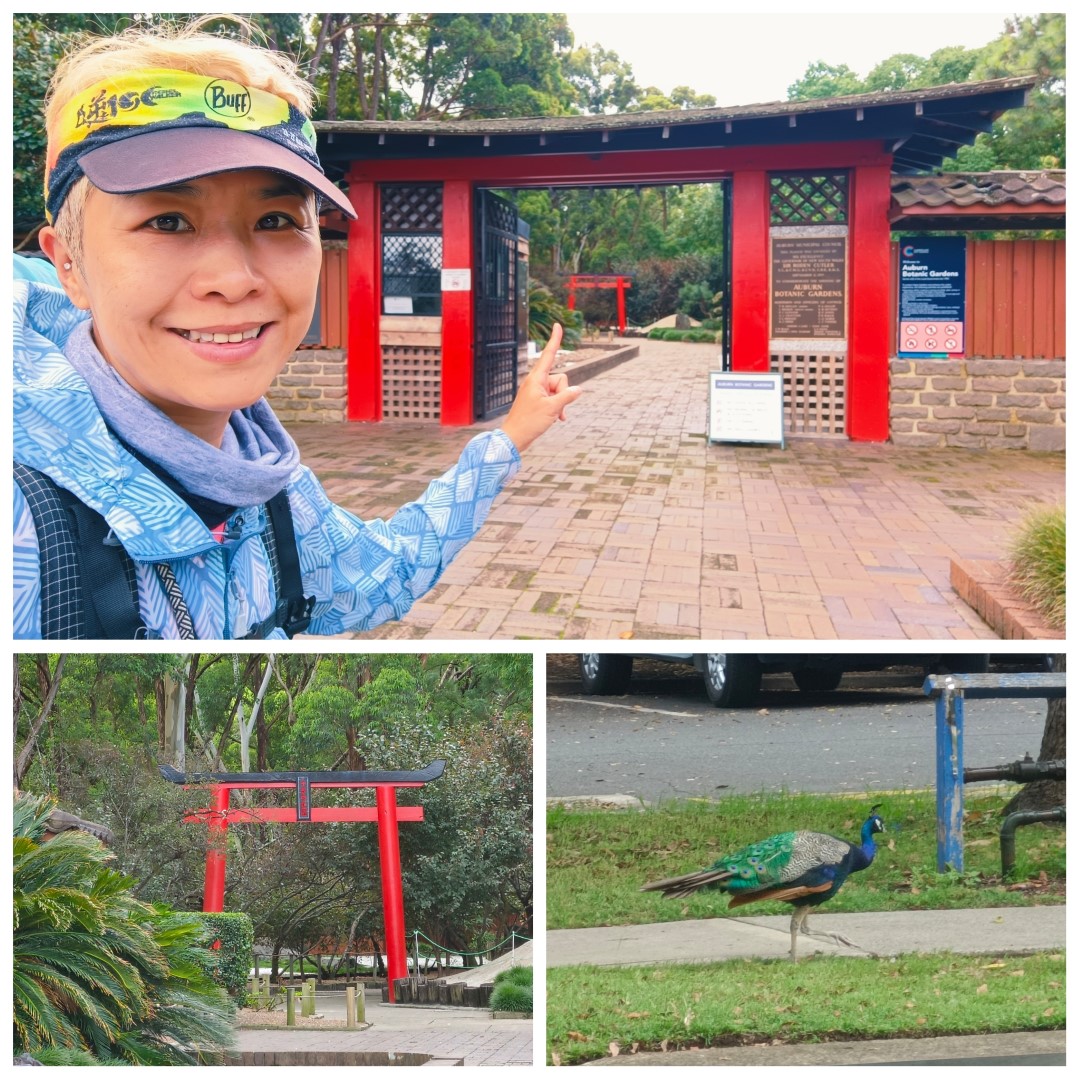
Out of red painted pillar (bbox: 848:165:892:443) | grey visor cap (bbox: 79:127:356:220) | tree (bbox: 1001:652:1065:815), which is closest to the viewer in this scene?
grey visor cap (bbox: 79:127:356:220)

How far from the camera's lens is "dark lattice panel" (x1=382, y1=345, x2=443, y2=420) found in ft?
40.5

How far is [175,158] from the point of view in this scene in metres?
1.44

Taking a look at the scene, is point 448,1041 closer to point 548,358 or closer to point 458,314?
point 548,358

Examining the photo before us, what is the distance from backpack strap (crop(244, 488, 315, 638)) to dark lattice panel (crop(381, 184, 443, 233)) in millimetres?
10783

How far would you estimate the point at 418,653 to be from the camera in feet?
8.72

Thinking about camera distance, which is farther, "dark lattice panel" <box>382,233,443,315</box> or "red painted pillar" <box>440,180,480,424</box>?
"dark lattice panel" <box>382,233,443,315</box>

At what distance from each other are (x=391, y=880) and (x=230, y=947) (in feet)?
1.32

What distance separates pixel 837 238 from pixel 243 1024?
32.8 ft

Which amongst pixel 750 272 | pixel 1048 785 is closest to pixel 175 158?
pixel 1048 785

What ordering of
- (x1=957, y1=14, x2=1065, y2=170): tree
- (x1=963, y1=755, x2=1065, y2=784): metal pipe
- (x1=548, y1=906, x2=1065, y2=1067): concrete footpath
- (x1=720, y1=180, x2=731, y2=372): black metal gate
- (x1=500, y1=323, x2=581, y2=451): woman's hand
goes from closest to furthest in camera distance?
(x1=500, y1=323, x2=581, y2=451): woman's hand, (x1=548, y1=906, x2=1065, y2=1067): concrete footpath, (x1=963, y1=755, x2=1065, y2=784): metal pipe, (x1=720, y1=180, x2=731, y2=372): black metal gate, (x1=957, y1=14, x2=1065, y2=170): tree

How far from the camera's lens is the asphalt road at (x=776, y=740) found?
4082 millimetres

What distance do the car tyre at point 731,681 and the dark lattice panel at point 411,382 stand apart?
818 cm

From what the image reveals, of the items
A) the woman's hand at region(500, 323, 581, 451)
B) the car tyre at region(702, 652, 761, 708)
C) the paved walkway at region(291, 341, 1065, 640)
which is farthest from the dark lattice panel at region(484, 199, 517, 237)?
the woman's hand at region(500, 323, 581, 451)

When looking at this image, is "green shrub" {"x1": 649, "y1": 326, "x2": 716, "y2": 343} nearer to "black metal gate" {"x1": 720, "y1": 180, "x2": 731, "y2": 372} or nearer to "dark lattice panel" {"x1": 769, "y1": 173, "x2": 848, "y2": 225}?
"black metal gate" {"x1": 720, "y1": 180, "x2": 731, "y2": 372}
